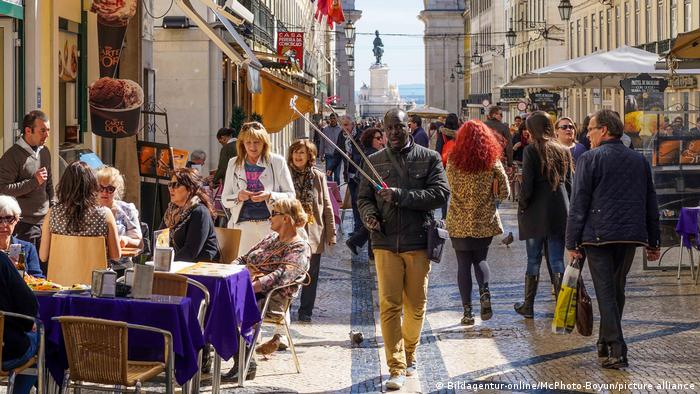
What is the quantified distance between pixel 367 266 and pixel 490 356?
6.59 meters

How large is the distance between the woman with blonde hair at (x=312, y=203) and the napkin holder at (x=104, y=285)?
16.4ft

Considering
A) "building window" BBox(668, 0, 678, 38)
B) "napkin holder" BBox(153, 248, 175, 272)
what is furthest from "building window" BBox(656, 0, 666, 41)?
"napkin holder" BBox(153, 248, 175, 272)

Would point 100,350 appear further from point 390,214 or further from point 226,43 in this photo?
point 226,43

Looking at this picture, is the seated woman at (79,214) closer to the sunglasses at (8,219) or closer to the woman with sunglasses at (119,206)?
the woman with sunglasses at (119,206)

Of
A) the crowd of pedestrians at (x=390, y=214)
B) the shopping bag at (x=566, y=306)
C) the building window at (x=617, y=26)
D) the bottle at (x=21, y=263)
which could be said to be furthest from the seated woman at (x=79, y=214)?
the building window at (x=617, y=26)

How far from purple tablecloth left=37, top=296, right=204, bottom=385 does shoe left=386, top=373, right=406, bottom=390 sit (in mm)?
1875

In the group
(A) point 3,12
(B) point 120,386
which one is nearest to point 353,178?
(A) point 3,12

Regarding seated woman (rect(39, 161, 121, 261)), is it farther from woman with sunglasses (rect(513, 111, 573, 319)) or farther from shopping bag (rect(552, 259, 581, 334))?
woman with sunglasses (rect(513, 111, 573, 319))

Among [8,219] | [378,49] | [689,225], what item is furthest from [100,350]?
[378,49]

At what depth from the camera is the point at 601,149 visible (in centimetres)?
994

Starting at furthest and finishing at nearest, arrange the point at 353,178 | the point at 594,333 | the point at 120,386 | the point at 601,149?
1. the point at 353,178
2. the point at 594,333
3. the point at 601,149
4. the point at 120,386

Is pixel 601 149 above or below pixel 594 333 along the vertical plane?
above

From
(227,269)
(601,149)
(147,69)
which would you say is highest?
(147,69)

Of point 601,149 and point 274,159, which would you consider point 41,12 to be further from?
point 601,149
